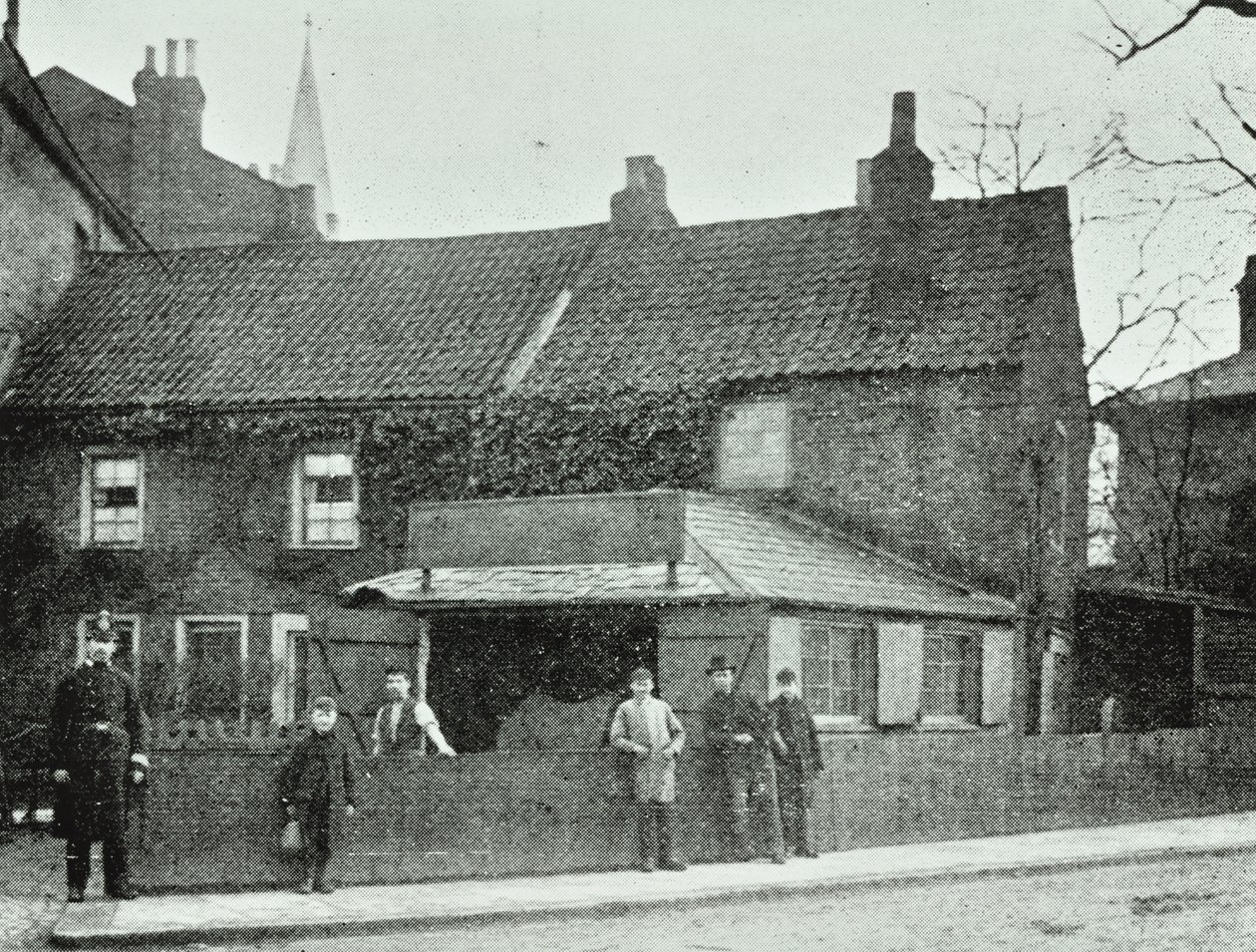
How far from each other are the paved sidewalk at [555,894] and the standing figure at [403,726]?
1.53 metres

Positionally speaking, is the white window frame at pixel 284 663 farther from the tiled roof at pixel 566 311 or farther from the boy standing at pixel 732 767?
the boy standing at pixel 732 767

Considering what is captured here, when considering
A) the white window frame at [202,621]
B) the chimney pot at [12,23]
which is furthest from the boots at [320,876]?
the chimney pot at [12,23]

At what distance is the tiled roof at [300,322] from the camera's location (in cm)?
2864

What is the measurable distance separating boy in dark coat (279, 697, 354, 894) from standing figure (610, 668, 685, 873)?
2634mm

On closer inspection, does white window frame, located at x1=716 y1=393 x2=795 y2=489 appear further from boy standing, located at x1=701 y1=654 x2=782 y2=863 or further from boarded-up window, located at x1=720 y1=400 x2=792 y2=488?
boy standing, located at x1=701 y1=654 x2=782 y2=863

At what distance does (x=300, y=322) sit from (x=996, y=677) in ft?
43.1

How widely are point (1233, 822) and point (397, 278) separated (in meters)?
17.1

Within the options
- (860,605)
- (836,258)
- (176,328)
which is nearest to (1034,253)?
(836,258)

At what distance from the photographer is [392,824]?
1447 centimetres

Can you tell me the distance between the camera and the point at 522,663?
67.1ft

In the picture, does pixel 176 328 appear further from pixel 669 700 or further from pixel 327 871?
pixel 327 871

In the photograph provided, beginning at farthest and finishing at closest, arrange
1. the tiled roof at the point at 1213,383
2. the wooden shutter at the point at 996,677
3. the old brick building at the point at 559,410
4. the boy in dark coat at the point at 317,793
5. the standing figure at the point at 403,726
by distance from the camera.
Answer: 1. the tiled roof at the point at 1213,383
2. the old brick building at the point at 559,410
3. the wooden shutter at the point at 996,677
4. the standing figure at the point at 403,726
5. the boy in dark coat at the point at 317,793

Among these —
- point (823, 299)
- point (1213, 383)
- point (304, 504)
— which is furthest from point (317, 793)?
point (1213, 383)

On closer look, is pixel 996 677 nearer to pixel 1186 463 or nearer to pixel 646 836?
pixel 646 836
